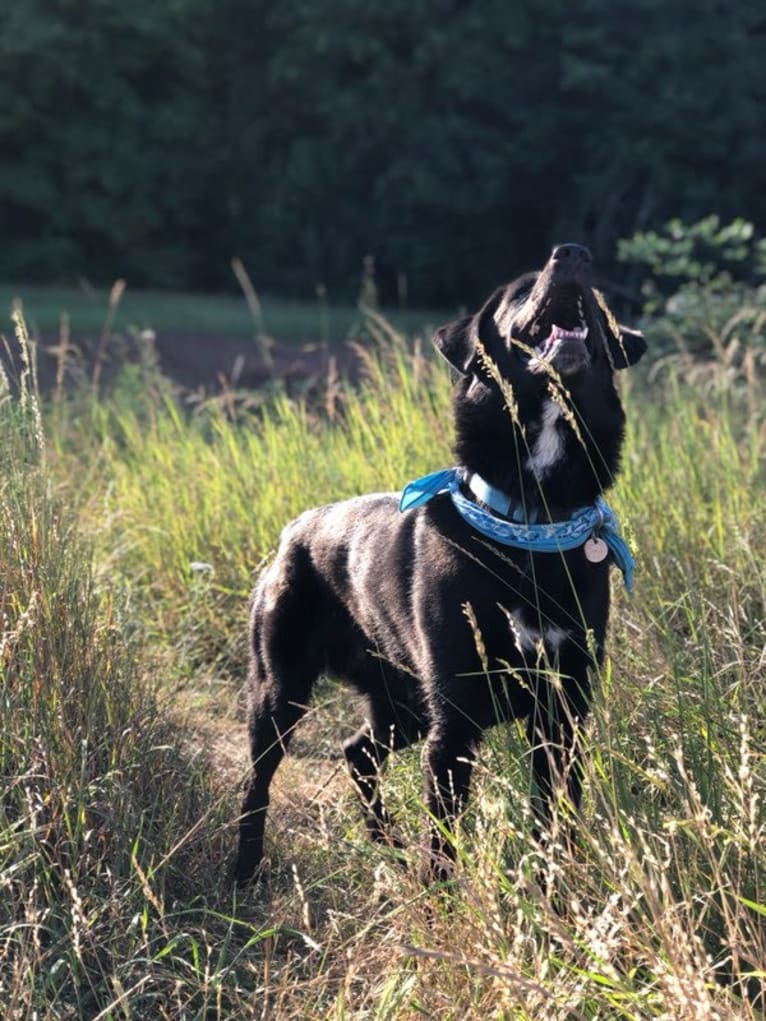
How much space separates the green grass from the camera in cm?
2213

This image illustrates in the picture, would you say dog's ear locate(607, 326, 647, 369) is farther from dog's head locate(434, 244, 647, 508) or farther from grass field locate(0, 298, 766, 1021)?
grass field locate(0, 298, 766, 1021)

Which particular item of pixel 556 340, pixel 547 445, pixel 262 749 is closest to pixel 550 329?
pixel 556 340

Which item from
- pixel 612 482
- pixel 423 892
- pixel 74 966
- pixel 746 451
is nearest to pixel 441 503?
pixel 612 482

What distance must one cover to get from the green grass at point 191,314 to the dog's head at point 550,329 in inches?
620

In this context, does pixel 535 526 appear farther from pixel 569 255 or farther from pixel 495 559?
pixel 569 255

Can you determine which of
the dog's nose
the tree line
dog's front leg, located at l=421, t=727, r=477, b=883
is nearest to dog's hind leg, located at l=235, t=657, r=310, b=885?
dog's front leg, located at l=421, t=727, r=477, b=883

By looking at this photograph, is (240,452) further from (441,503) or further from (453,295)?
(453,295)

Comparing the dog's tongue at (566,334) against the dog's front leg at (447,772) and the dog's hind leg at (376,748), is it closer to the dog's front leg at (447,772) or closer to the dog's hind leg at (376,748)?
the dog's front leg at (447,772)

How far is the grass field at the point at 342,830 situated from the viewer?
116 inches

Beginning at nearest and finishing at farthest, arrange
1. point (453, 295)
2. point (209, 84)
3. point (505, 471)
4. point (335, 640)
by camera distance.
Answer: point (505, 471) → point (335, 640) → point (453, 295) → point (209, 84)

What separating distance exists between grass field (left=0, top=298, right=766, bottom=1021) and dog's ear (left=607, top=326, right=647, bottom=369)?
53 cm

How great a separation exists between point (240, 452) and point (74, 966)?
12.4 feet

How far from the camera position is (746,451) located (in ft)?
21.8

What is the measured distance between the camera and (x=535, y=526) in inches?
152
